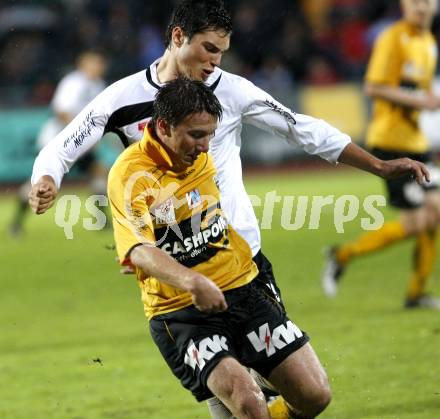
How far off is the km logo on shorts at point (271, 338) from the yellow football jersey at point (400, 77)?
4712 millimetres

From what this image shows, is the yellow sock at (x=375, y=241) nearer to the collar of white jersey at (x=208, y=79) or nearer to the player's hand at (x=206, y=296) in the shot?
the collar of white jersey at (x=208, y=79)

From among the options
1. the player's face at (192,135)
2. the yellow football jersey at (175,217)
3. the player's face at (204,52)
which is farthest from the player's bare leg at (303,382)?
the player's face at (204,52)

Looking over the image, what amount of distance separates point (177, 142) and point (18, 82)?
17557 millimetres

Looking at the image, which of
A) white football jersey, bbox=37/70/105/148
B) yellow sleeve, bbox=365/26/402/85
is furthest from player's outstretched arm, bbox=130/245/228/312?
white football jersey, bbox=37/70/105/148

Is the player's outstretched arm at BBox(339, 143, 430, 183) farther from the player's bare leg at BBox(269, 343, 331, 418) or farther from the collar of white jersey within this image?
the player's bare leg at BBox(269, 343, 331, 418)

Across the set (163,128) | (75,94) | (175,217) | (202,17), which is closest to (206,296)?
(175,217)

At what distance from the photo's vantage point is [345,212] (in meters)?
16.8

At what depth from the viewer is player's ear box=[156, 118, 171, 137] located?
4695mm

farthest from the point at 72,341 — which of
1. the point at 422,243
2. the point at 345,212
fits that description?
the point at 345,212

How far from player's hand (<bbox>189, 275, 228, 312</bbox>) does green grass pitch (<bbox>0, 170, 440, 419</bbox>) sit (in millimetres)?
2072

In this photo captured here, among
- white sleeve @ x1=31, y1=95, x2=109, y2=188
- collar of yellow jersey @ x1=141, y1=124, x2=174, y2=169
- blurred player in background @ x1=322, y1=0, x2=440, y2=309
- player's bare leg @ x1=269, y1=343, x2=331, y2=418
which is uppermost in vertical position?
collar of yellow jersey @ x1=141, y1=124, x2=174, y2=169

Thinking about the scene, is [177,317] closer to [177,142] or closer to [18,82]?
[177,142]

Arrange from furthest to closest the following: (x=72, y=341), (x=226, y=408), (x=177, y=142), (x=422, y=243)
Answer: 1. (x=422, y=243)
2. (x=72, y=341)
3. (x=226, y=408)
4. (x=177, y=142)

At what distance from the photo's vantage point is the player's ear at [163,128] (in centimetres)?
470
